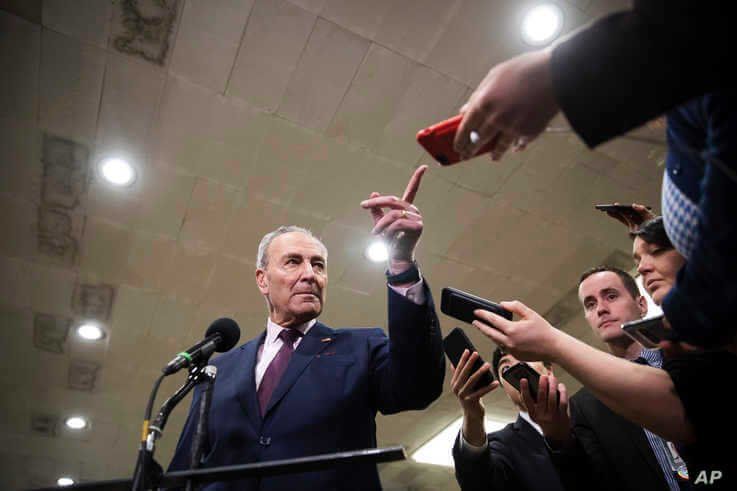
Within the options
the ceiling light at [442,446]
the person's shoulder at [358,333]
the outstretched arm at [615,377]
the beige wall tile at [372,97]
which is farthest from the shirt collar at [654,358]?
the ceiling light at [442,446]

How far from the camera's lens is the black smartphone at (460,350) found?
A: 5.33 ft

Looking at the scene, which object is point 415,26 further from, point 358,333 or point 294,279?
point 358,333

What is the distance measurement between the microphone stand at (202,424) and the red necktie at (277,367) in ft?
0.62

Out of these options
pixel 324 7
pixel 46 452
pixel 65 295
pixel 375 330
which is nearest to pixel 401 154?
pixel 324 7

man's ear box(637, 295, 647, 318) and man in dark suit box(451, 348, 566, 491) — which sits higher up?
man's ear box(637, 295, 647, 318)

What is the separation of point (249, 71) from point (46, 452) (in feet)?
22.8

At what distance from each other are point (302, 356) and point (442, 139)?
2.83ft

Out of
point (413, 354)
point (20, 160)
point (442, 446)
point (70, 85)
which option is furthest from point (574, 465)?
point (442, 446)

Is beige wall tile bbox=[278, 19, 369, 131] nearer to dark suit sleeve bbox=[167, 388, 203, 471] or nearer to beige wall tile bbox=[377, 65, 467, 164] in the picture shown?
beige wall tile bbox=[377, 65, 467, 164]

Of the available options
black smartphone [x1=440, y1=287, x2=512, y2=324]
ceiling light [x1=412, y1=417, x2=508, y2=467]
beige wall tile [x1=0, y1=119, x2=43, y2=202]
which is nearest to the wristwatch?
black smartphone [x1=440, y1=287, x2=512, y2=324]

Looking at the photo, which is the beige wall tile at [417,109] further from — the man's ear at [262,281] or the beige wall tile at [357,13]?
the man's ear at [262,281]

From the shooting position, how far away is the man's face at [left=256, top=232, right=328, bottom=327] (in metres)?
1.78

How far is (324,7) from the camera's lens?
112 inches

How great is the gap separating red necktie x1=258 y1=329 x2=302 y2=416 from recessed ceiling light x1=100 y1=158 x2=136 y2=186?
254cm
